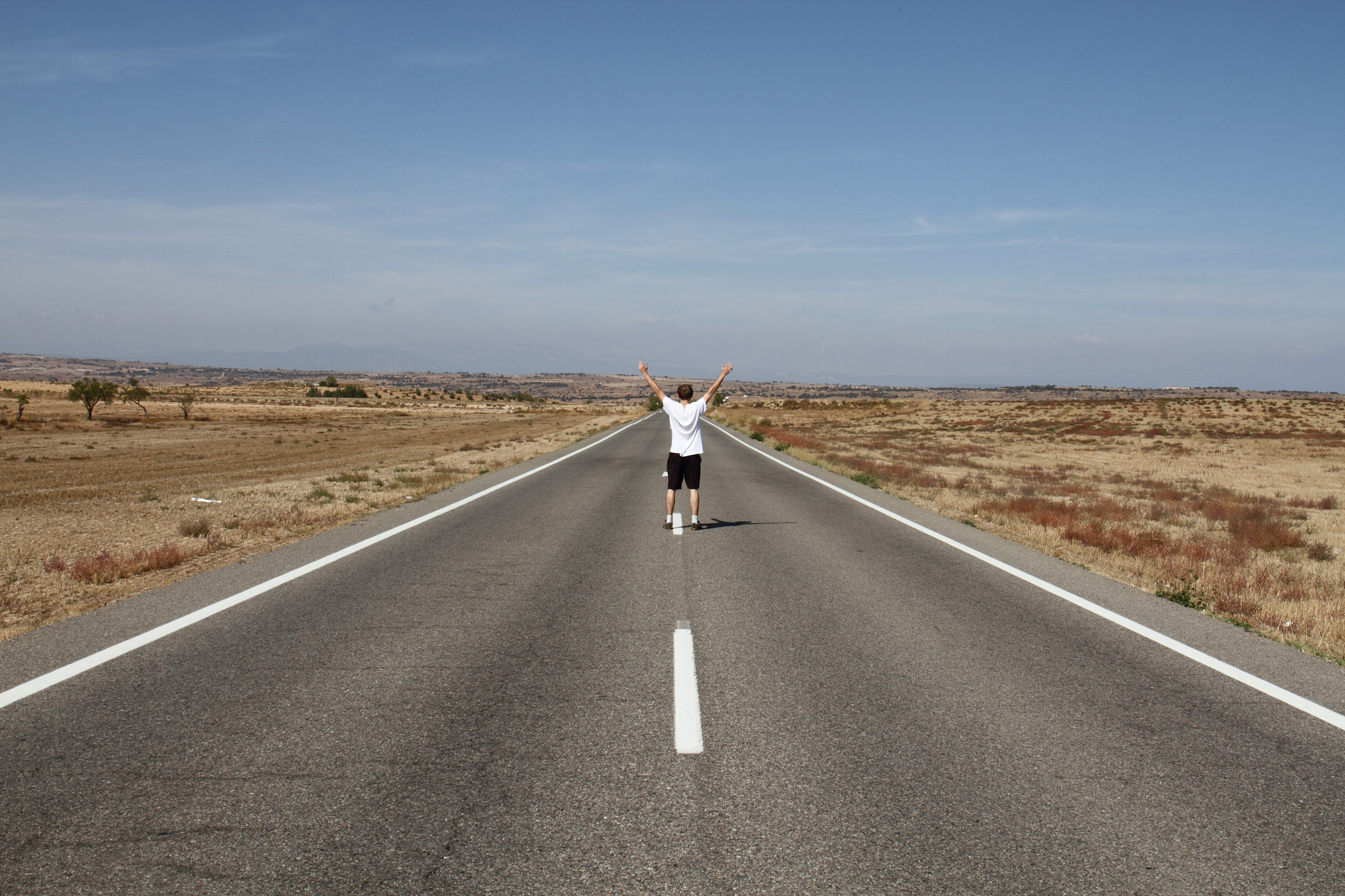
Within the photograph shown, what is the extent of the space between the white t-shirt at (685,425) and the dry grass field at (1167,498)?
476 centimetres

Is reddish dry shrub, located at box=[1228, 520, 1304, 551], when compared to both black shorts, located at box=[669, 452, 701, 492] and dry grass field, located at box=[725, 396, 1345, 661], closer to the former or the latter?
dry grass field, located at box=[725, 396, 1345, 661]

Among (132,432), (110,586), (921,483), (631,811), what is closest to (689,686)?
(631,811)

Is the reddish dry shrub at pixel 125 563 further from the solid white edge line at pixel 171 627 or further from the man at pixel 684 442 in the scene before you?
the man at pixel 684 442

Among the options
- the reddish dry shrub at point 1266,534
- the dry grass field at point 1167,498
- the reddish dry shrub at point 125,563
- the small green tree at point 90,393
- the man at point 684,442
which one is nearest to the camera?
the reddish dry shrub at point 125,563

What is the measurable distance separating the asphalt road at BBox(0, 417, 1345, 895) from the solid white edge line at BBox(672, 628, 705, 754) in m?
0.06

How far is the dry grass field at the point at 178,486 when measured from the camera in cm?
834

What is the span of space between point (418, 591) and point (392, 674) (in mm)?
2379

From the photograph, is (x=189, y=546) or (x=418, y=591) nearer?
(x=418, y=591)

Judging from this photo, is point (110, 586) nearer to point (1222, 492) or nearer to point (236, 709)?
point (236, 709)

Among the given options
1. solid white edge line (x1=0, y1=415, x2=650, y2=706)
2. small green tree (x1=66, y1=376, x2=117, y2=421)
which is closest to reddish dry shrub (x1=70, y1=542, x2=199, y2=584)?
solid white edge line (x1=0, y1=415, x2=650, y2=706)

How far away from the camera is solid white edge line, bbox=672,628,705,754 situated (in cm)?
411

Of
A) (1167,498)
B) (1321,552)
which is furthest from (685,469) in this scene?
(1167,498)

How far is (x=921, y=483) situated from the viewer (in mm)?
20469

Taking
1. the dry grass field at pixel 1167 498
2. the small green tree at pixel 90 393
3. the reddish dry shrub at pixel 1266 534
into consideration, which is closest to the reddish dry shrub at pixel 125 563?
the dry grass field at pixel 1167 498
